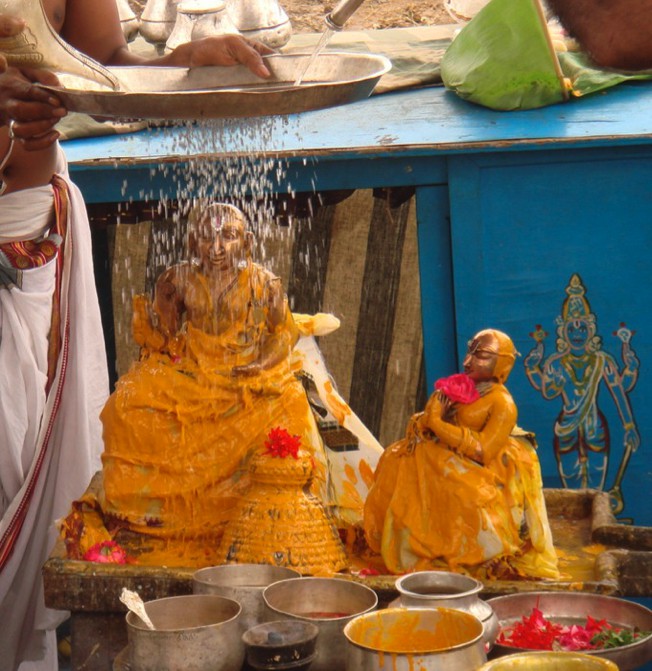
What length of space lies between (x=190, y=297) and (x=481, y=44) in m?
1.75

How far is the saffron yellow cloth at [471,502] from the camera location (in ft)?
10.8

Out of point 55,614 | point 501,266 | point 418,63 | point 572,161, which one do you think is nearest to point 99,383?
point 55,614

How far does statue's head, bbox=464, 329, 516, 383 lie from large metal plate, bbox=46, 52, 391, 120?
793 mm

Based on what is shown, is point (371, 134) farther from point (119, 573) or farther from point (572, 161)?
point (119, 573)

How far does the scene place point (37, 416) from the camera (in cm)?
405

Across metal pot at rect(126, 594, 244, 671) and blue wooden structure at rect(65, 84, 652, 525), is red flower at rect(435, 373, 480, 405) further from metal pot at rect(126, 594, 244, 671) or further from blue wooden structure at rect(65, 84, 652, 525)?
blue wooden structure at rect(65, 84, 652, 525)

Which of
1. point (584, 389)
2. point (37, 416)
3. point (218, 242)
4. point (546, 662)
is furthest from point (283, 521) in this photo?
point (584, 389)

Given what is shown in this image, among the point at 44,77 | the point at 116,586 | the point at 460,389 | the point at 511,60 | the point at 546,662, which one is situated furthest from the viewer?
the point at 511,60

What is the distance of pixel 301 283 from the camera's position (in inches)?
189

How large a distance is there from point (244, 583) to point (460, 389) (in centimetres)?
79

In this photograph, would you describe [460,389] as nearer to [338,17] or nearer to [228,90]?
[338,17]

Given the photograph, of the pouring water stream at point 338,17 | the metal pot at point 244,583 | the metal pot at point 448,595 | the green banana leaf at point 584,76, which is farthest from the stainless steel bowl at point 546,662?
the green banana leaf at point 584,76

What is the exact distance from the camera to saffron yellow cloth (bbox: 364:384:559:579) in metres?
3.28

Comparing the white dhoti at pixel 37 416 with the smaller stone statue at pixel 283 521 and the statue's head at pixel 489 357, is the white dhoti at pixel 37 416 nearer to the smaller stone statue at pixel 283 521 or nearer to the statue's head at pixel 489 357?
the smaller stone statue at pixel 283 521
